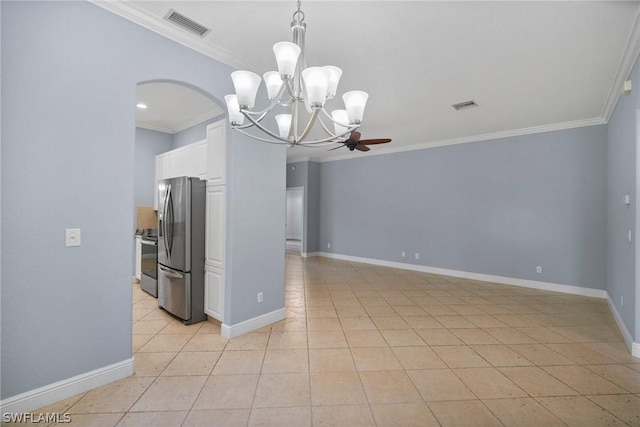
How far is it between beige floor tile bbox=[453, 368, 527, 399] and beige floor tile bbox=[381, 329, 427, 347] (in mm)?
546

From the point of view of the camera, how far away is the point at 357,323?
3.38 m

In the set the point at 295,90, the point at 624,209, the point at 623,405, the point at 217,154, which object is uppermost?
the point at 295,90

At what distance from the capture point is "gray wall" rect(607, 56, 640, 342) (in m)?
2.65

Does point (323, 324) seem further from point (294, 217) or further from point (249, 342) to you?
point (294, 217)

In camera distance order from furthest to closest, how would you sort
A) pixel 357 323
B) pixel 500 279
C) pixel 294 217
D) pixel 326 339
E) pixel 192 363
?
pixel 294 217
pixel 500 279
pixel 357 323
pixel 326 339
pixel 192 363

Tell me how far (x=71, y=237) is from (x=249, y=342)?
68.9 inches

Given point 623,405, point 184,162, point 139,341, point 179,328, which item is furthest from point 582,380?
point 184,162

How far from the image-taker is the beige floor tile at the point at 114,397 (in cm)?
184

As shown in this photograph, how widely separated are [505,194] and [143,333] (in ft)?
19.9

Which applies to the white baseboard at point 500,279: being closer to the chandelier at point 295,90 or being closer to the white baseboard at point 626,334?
the white baseboard at point 626,334

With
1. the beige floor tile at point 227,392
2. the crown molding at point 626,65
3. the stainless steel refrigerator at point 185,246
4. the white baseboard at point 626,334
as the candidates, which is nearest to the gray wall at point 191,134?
the stainless steel refrigerator at point 185,246

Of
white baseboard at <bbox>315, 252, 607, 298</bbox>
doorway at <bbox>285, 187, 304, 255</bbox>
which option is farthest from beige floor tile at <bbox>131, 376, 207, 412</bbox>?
doorway at <bbox>285, 187, 304, 255</bbox>

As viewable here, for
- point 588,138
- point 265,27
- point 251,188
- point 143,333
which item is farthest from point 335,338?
point 588,138

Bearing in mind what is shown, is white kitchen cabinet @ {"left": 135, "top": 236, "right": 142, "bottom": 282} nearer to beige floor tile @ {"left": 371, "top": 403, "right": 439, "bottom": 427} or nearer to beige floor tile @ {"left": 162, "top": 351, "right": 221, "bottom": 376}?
beige floor tile @ {"left": 162, "top": 351, "right": 221, "bottom": 376}
